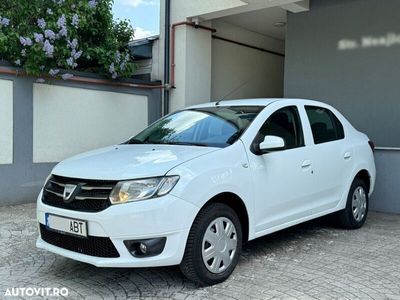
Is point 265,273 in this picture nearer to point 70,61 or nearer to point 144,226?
point 144,226

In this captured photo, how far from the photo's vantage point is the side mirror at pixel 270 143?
4359mm

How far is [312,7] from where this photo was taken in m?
8.72

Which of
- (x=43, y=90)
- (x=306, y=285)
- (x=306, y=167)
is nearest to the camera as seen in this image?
(x=306, y=285)

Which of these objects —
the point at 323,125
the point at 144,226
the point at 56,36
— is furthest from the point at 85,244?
the point at 56,36

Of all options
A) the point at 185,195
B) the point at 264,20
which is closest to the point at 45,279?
the point at 185,195

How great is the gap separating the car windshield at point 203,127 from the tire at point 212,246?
0.69 meters

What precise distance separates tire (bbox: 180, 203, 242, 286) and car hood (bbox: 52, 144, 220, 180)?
0.50 meters

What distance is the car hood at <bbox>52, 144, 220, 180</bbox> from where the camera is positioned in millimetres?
3684

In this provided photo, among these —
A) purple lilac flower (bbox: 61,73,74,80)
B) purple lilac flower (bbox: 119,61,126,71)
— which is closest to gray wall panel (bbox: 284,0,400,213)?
purple lilac flower (bbox: 119,61,126,71)

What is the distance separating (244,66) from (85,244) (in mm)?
8601

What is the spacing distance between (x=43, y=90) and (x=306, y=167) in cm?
476

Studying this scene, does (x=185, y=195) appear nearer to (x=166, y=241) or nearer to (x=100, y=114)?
(x=166, y=241)

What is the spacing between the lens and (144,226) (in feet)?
11.6

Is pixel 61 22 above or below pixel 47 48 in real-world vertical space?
above
